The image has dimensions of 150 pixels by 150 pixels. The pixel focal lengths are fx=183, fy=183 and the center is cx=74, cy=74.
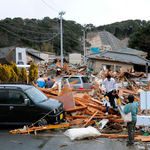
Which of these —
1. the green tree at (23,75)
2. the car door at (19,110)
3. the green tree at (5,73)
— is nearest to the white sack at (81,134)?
the car door at (19,110)

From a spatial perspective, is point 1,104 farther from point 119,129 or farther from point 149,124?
point 149,124

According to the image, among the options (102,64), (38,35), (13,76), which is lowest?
(13,76)

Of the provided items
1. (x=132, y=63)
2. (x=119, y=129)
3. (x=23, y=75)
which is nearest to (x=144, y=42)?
(x=132, y=63)

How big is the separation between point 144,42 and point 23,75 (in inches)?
1451

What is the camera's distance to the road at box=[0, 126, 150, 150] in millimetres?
5637

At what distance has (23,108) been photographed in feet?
23.6

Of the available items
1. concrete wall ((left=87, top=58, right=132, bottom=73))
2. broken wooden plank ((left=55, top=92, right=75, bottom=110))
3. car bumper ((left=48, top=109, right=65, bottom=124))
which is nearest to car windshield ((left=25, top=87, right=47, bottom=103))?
car bumper ((left=48, top=109, right=65, bottom=124))

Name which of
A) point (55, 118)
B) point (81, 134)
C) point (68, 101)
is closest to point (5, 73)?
point (68, 101)

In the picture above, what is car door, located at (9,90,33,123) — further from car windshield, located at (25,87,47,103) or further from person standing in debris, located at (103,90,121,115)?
person standing in debris, located at (103,90,121,115)

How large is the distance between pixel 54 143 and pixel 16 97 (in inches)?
102

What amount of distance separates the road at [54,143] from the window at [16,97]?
1.32 m

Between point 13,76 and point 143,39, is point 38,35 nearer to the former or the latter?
point 143,39

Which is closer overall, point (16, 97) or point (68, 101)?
point (16, 97)

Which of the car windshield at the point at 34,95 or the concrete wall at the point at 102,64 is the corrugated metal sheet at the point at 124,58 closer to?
the concrete wall at the point at 102,64
